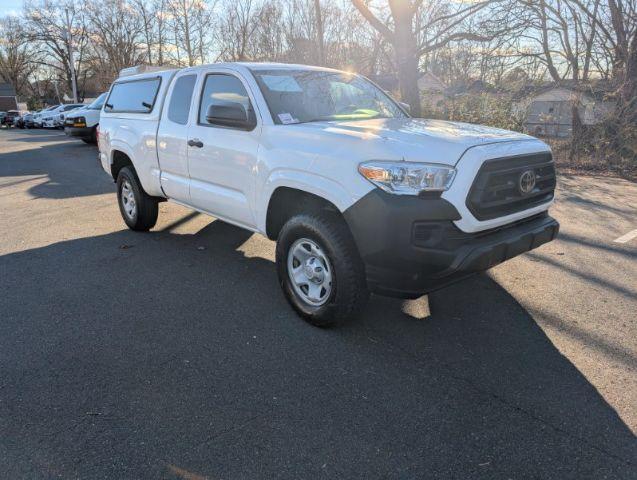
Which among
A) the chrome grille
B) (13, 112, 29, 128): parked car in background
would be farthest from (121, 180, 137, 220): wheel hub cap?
(13, 112, 29, 128): parked car in background

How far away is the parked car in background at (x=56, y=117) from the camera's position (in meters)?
31.6

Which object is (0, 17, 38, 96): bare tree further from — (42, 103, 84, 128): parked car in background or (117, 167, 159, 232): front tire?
(117, 167, 159, 232): front tire

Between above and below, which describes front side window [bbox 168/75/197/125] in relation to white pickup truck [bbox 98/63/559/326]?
above

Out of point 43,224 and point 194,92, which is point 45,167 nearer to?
point 43,224

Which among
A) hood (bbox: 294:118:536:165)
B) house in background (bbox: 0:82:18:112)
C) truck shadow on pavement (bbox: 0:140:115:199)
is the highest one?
house in background (bbox: 0:82:18:112)

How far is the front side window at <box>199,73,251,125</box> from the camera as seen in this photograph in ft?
14.1

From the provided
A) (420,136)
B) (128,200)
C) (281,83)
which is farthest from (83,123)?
(420,136)

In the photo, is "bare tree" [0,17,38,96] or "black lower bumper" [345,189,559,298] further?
"bare tree" [0,17,38,96]

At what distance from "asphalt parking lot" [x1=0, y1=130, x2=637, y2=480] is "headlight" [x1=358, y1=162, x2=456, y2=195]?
45.3 inches

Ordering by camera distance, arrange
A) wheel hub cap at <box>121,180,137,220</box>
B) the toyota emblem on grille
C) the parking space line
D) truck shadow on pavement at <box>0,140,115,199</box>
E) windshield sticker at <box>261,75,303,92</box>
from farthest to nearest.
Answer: truck shadow on pavement at <box>0,140,115,199</box>, wheel hub cap at <box>121,180,137,220</box>, the parking space line, windshield sticker at <box>261,75,303,92</box>, the toyota emblem on grille

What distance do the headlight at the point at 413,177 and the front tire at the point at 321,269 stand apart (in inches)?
21.1

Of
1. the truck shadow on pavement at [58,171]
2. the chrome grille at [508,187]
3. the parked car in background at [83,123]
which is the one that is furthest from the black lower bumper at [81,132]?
the chrome grille at [508,187]

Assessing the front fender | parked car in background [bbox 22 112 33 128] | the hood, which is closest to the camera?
the hood

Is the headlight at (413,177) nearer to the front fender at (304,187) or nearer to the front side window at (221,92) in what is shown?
the front fender at (304,187)
